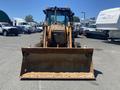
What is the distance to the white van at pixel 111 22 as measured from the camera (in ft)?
87.5

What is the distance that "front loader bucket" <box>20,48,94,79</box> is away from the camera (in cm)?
955

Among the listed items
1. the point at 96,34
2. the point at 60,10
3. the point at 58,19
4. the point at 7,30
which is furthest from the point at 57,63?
the point at 7,30

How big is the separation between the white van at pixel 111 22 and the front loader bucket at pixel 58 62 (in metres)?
17.2

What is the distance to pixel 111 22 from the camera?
27547 mm

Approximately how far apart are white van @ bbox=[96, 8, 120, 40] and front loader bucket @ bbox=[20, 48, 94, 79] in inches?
677

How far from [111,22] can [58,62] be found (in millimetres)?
18480

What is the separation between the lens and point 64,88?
26.3ft

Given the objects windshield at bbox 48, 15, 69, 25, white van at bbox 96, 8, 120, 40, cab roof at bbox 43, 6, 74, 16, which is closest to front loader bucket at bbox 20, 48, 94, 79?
windshield at bbox 48, 15, 69, 25

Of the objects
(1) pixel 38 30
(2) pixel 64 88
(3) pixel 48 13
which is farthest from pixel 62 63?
(1) pixel 38 30

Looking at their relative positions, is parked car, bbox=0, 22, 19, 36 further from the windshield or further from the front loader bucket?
the front loader bucket

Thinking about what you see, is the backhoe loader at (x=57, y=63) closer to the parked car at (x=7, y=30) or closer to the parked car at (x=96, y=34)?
the parked car at (x=96, y=34)

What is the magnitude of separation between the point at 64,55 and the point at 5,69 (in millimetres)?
2310

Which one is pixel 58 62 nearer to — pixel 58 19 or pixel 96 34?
pixel 58 19

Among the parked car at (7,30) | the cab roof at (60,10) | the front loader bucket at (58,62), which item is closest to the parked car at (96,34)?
the parked car at (7,30)
